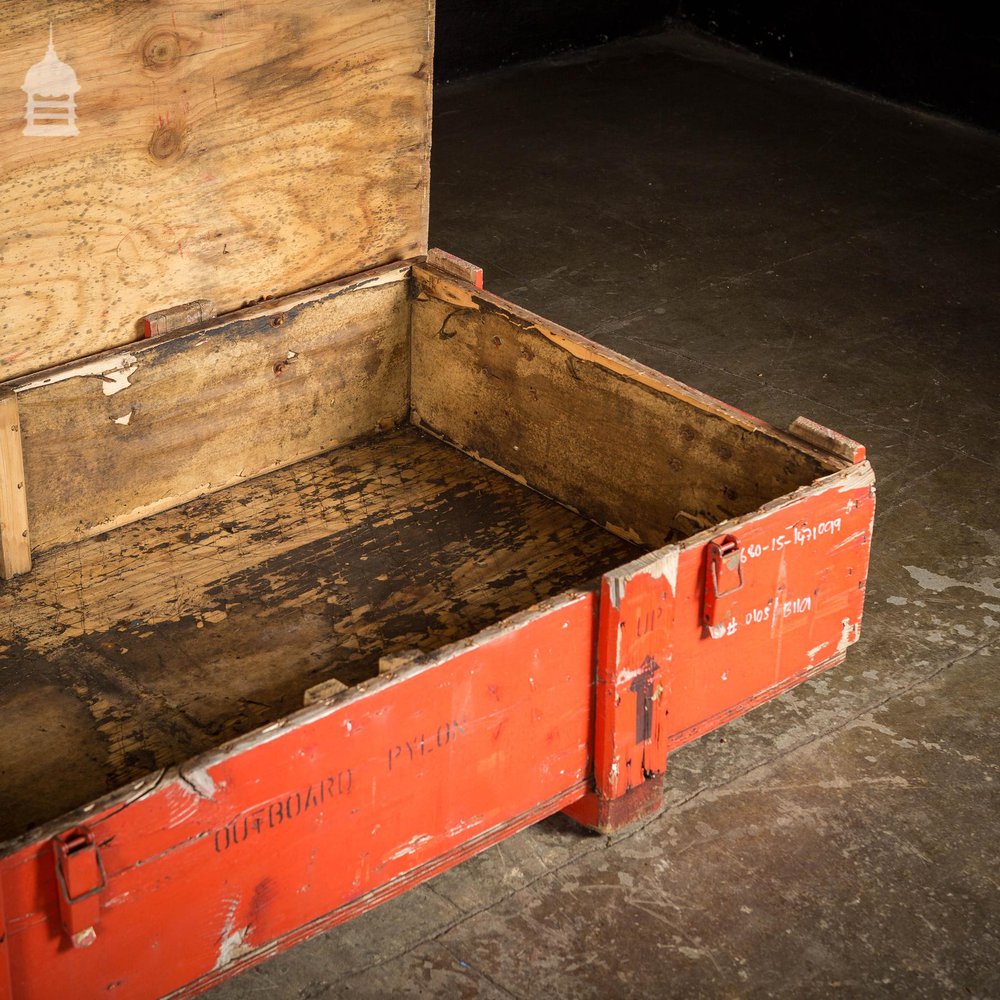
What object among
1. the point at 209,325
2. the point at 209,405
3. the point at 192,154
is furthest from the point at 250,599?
the point at 192,154

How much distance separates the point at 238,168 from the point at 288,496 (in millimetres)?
801

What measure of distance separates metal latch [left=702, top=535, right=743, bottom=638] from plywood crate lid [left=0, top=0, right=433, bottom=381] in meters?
1.46

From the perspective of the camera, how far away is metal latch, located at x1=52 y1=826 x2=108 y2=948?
7.07ft

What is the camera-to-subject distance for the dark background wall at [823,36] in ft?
25.4

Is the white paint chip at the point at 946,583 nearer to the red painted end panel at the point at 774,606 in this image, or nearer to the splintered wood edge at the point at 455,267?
the red painted end panel at the point at 774,606

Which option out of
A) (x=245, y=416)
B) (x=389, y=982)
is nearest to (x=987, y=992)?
(x=389, y=982)

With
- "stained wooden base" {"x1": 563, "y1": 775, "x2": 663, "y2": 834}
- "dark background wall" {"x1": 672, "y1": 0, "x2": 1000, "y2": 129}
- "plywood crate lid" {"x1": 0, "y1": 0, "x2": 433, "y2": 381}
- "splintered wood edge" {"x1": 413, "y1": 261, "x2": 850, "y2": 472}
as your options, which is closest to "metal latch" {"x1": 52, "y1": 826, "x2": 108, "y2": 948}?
"stained wooden base" {"x1": 563, "y1": 775, "x2": 663, "y2": 834}

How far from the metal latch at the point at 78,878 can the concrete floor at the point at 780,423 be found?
660 millimetres

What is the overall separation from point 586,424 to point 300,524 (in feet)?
2.36

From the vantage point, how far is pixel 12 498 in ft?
11.2

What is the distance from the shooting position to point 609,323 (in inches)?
223

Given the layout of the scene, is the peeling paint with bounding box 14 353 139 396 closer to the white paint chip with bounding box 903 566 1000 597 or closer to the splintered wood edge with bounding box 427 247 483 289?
the splintered wood edge with bounding box 427 247 483 289

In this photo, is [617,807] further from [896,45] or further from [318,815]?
[896,45]

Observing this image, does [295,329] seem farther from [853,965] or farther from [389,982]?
[853,965]
